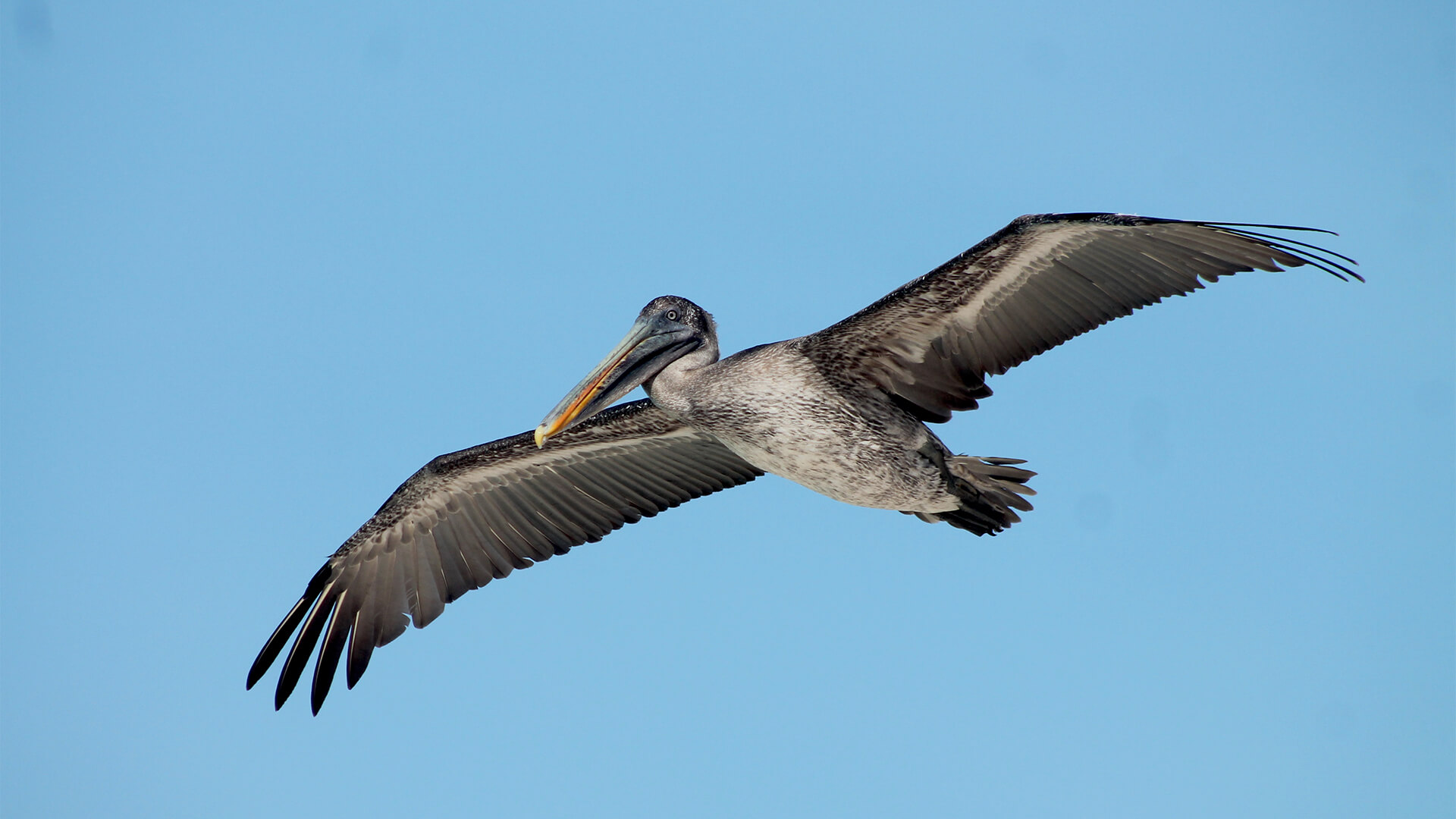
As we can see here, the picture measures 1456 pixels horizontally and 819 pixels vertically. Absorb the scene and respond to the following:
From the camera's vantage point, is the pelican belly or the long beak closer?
the pelican belly

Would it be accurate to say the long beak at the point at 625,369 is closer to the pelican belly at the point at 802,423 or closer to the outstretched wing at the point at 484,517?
the pelican belly at the point at 802,423

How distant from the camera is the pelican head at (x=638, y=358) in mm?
9227

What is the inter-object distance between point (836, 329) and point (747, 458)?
46.0 inches

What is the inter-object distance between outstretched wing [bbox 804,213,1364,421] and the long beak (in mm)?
1054

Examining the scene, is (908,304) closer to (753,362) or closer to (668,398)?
(753,362)

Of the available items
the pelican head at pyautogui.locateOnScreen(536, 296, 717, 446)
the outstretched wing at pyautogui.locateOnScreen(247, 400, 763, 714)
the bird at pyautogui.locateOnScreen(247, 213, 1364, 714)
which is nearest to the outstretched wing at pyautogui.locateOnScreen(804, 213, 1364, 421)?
the bird at pyautogui.locateOnScreen(247, 213, 1364, 714)

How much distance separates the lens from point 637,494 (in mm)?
11078

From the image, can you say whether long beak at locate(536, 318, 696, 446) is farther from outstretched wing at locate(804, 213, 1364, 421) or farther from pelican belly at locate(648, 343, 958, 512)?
outstretched wing at locate(804, 213, 1364, 421)

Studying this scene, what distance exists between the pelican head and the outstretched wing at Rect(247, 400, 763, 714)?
93cm

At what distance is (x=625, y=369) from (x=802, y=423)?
138 centimetres

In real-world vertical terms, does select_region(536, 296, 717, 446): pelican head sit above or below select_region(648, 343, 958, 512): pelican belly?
above

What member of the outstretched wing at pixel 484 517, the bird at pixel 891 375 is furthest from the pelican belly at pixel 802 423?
the outstretched wing at pixel 484 517

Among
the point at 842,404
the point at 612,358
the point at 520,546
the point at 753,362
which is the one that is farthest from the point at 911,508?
the point at 520,546

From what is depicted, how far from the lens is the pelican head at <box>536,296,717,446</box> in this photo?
923cm
